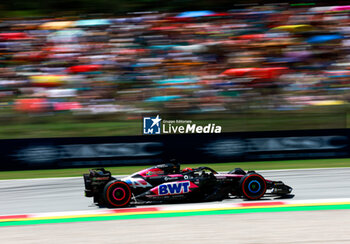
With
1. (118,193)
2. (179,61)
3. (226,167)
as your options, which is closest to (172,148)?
(226,167)

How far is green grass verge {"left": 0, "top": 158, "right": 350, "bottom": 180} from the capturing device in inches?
443

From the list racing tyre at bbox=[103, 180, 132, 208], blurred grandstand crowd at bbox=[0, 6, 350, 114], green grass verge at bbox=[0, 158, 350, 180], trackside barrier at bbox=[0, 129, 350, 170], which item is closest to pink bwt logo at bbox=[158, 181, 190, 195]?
racing tyre at bbox=[103, 180, 132, 208]

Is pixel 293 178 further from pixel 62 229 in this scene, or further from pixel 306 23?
pixel 306 23

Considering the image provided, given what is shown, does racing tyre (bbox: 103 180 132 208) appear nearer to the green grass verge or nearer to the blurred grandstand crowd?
the green grass verge

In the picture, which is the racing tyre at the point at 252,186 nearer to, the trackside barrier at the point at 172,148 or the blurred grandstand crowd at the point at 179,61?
the trackside barrier at the point at 172,148

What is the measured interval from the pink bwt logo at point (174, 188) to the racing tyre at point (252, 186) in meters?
0.91

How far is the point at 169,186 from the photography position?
7434mm

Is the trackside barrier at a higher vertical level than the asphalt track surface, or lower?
higher

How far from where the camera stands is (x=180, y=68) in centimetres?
1488

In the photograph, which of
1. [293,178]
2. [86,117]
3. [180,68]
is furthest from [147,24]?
[293,178]

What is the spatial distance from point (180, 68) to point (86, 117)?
3511mm

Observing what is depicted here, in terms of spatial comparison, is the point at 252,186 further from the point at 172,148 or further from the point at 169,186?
the point at 172,148

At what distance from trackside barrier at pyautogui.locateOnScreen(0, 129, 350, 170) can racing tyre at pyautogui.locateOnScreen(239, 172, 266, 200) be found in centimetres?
454

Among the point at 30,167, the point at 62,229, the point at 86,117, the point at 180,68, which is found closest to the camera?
the point at 62,229
